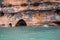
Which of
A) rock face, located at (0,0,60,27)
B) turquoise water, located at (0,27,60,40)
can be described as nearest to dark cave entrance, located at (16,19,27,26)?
rock face, located at (0,0,60,27)

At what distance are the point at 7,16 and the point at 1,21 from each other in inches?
54.0

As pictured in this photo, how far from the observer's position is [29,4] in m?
51.2

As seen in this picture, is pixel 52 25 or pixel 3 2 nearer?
pixel 52 25

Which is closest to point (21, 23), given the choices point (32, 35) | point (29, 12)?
point (29, 12)

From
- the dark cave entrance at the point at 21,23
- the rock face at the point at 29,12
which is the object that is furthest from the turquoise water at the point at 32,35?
the dark cave entrance at the point at 21,23

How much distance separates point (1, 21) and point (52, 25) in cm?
902

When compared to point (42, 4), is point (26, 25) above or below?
below

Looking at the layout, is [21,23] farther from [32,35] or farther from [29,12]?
[32,35]

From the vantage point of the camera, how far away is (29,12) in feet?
167

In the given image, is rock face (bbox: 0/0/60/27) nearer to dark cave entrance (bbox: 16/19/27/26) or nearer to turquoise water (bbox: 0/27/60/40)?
dark cave entrance (bbox: 16/19/27/26)

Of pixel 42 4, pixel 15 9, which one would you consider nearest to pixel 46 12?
pixel 42 4

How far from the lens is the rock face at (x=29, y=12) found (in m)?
50.1

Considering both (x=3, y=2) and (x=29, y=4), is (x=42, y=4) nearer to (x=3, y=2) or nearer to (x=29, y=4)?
(x=29, y=4)

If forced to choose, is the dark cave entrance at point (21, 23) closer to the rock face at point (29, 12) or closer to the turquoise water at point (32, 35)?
the rock face at point (29, 12)
